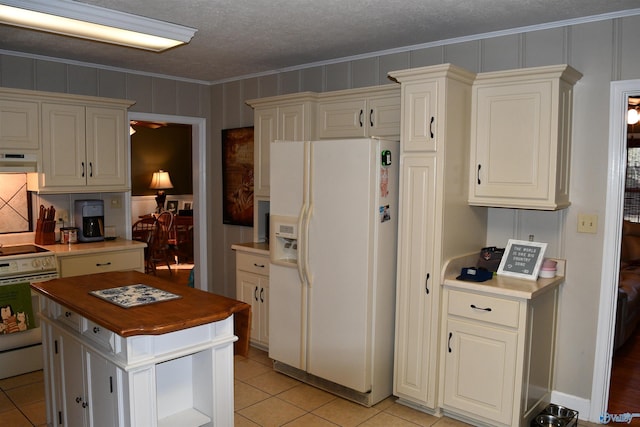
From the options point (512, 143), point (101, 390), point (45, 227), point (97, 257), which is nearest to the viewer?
point (101, 390)

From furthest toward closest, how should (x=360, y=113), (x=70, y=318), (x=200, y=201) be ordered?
(x=200, y=201) < (x=360, y=113) < (x=70, y=318)

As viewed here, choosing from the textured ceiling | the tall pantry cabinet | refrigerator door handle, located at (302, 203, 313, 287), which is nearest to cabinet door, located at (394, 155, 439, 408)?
the tall pantry cabinet

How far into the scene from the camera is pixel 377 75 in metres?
4.25

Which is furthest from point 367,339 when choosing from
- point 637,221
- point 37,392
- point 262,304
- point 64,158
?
point 637,221

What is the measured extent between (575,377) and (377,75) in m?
2.65

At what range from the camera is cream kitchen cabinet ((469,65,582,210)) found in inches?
122

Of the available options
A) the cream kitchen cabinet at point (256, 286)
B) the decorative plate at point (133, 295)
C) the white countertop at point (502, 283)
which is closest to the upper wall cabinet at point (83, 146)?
the cream kitchen cabinet at point (256, 286)

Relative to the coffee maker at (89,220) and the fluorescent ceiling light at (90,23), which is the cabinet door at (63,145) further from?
the fluorescent ceiling light at (90,23)

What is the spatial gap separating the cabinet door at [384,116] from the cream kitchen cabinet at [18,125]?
2672 mm

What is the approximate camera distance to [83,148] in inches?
176

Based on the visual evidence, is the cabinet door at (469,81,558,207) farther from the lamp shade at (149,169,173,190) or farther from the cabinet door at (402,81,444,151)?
the lamp shade at (149,169,173,190)

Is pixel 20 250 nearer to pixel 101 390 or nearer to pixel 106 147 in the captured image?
pixel 106 147

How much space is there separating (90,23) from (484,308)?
9.00ft

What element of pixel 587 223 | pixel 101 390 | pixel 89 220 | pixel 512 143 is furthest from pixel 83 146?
pixel 587 223
